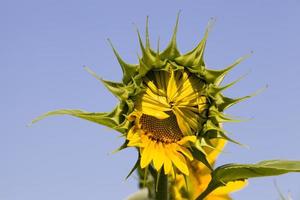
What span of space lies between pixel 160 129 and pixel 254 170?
1.58ft

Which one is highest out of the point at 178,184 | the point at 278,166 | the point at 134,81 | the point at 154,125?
the point at 134,81

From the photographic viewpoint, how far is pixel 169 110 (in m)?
2.96

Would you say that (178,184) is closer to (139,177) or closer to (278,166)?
(139,177)

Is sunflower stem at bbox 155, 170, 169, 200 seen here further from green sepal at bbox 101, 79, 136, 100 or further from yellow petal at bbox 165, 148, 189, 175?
green sepal at bbox 101, 79, 136, 100

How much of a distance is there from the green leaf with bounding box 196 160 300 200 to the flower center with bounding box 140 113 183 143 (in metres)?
0.26

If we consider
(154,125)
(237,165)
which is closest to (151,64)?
(154,125)

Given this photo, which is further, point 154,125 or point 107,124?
point 154,125

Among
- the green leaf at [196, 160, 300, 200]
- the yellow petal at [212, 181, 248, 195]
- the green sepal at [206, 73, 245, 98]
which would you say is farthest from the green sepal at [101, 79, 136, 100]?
the yellow petal at [212, 181, 248, 195]

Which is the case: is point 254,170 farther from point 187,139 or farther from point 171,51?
point 171,51

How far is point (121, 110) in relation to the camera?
9.23 ft

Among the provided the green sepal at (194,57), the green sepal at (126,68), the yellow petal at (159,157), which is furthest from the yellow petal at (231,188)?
the green sepal at (126,68)

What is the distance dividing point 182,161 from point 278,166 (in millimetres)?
422

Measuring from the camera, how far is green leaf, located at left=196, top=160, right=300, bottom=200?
2705 mm

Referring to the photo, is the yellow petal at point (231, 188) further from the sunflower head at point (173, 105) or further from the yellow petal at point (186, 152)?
the yellow petal at point (186, 152)
